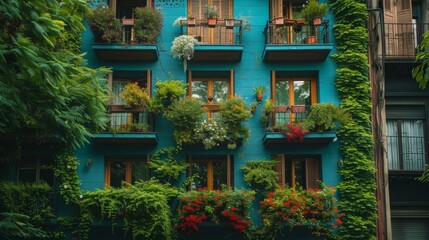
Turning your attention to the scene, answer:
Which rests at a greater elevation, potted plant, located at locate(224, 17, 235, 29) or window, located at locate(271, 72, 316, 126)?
potted plant, located at locate(224, 17, 235, 29)

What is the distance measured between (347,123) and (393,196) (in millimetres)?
3027

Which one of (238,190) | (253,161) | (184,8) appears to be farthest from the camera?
(184,8)

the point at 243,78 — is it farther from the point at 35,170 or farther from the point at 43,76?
the point at 43,76

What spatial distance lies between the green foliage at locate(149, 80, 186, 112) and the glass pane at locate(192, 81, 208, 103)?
4.80ft

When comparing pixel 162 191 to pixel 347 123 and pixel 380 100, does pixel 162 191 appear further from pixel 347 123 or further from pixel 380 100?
pixel 380 100

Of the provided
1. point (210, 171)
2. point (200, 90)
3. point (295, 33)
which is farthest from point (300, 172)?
point (295, 33)

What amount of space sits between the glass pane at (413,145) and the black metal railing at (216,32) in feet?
22.4

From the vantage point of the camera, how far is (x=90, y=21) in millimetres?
22781

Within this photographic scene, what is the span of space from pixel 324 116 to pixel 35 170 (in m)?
10.1

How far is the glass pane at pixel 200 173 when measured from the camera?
76.2ft

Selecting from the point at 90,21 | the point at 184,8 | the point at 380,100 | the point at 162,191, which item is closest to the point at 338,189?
the point at 380,100

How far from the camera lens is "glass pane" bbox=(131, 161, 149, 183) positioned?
23219 mm

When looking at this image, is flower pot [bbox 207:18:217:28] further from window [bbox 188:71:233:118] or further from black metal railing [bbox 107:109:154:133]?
black metal railing [bbox 107:109:154:133]

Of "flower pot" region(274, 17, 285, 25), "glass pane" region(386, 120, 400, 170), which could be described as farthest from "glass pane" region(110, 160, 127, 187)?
"glass pane" region(386, 120, 400, 170)
